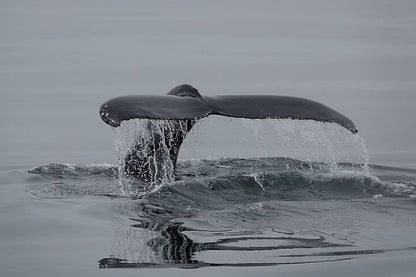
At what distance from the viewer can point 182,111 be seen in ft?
23.9

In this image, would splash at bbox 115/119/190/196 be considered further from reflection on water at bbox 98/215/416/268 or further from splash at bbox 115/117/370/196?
reflection on water at bbox 98/215/416/268

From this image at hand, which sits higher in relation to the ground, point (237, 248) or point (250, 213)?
point (250, 213)

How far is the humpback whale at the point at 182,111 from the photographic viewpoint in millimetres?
6820

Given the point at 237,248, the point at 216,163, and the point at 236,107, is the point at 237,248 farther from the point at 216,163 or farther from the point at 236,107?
the point at 216,163

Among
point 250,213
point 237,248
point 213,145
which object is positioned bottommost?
point 237,248

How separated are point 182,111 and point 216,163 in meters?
2.50

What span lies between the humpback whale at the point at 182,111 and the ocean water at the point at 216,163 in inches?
7.4

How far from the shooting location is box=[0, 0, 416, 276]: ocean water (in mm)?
6293

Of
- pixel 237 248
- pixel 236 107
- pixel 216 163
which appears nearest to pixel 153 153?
pixel 236 107

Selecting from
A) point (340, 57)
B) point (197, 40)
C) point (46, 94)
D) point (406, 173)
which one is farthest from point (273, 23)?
point (406, 173)

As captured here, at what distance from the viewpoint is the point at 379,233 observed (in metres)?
6.69

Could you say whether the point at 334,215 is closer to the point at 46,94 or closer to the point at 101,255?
the point at 101,255

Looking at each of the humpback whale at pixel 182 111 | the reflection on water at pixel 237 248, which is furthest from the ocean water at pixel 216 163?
the humpback whale at pixel 182 111

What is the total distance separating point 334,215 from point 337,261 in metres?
1.20
